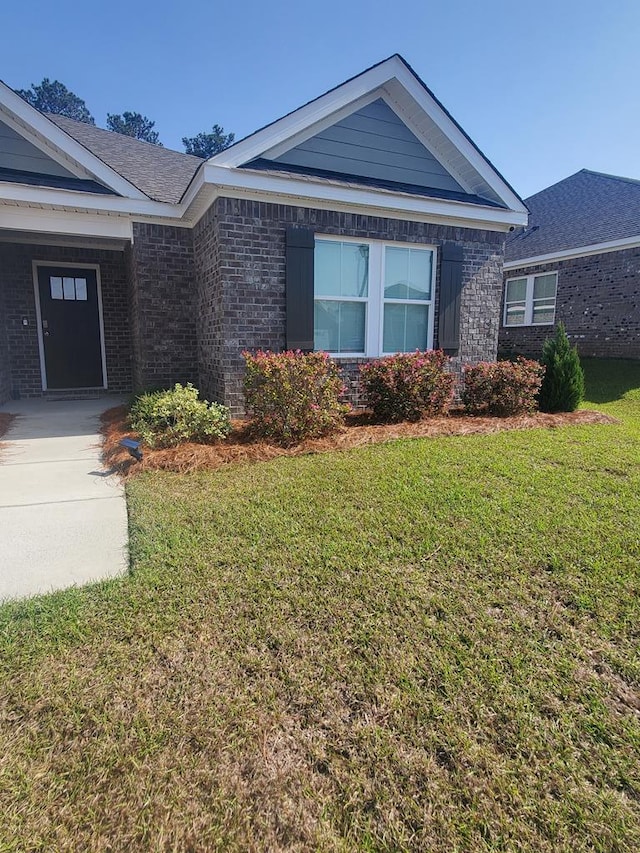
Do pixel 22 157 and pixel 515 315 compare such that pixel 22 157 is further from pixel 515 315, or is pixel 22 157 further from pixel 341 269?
pixel 515 315

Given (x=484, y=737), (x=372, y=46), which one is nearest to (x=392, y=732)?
(x=484, y=737)

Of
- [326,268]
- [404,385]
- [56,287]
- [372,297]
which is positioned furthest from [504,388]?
[56,287]

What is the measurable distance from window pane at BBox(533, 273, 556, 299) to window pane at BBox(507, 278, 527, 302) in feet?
1.49

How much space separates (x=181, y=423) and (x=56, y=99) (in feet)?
183

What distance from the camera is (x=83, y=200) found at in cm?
686

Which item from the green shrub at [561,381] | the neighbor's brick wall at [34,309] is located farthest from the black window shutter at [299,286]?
the neighbor's brick wall at [34,309]

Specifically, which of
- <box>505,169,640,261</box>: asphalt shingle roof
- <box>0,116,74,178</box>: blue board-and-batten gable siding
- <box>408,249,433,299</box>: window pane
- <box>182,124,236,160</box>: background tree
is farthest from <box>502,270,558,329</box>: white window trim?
<box>182,124,236,160</box>: background tree

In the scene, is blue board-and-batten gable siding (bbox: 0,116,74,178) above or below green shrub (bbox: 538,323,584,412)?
above

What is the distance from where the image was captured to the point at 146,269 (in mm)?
7734

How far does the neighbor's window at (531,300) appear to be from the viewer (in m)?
15.4

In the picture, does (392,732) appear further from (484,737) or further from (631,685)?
(631,685)

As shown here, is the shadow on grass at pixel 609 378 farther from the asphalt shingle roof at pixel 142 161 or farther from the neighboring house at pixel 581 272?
the asphalt shingle roof at pixel 142 161

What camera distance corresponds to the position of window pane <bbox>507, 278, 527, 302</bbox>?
16.3 meters

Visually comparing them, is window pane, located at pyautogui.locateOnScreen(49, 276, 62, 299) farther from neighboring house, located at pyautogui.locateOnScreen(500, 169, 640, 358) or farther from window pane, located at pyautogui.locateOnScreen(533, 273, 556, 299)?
window pane, located at pyautogui.locateOnScreen(533, 273, 556, 299)
